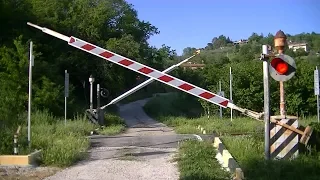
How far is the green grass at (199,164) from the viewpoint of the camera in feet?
31.6

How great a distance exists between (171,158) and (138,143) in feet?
15.9

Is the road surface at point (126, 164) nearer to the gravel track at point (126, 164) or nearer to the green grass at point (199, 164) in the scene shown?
the gravel track at point (126, 164)

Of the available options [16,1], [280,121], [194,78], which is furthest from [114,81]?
[280,121]

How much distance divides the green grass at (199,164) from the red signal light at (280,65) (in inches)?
92.2

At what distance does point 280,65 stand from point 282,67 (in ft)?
0.19

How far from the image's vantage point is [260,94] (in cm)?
3516

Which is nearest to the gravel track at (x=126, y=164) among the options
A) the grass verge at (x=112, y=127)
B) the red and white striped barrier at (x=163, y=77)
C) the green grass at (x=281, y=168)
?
the green grass at (x=281, y=168)

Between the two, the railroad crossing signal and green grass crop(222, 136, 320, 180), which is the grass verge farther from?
the railroad crossing signal

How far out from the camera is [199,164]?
11.0m

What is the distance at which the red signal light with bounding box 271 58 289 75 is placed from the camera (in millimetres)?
9727

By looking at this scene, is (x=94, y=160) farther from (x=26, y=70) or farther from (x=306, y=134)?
(x=26, y=70)

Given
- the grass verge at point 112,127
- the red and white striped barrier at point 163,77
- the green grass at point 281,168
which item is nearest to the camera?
the green grass at point 281,168

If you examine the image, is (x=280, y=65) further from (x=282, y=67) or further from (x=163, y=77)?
(x=163, y=77)

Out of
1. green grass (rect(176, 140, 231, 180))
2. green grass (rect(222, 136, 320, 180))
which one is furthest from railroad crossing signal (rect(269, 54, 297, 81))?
green grass (rect(176, 140, 231, 180))
